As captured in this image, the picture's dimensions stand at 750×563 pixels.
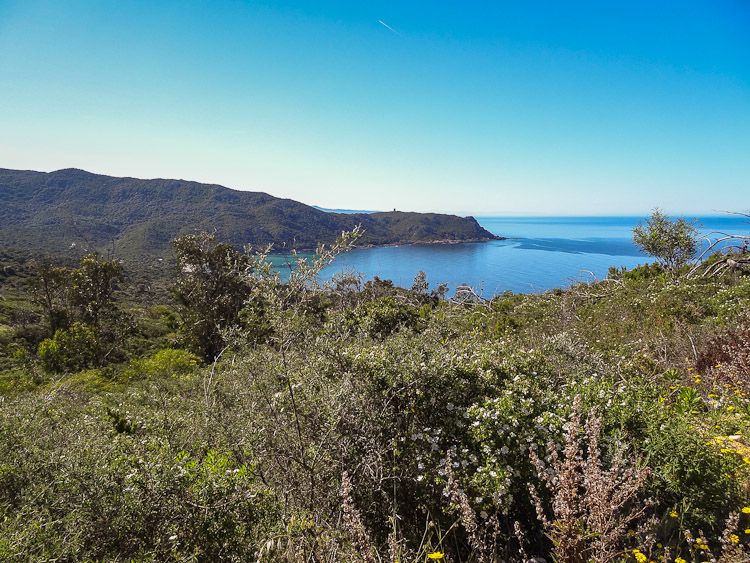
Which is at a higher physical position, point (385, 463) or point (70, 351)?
point (385, 463)

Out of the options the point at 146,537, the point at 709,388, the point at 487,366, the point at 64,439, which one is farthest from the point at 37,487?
the point at 709,388

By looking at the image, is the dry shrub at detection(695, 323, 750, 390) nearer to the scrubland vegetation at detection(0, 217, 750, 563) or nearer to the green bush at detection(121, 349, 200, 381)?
the scrubland vegetation at detection(0, 217, 750, 563)

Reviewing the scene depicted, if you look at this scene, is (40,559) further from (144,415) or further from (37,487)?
(144,415)

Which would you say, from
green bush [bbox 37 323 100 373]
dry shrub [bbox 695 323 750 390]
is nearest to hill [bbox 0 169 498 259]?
green bush [bbox 37 323 100 373]

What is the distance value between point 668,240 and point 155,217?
11855cm

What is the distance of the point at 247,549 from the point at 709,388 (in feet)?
18.1

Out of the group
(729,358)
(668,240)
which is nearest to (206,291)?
(729,358)

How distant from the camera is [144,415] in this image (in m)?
4.89

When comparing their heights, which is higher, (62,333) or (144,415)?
(144,415)

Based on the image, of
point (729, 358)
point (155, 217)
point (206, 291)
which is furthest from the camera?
point (155, 217)

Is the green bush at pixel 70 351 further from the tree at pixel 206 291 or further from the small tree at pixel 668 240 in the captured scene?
the small tree at pixel 668 240

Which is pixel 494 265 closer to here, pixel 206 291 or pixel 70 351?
pixel 206 291

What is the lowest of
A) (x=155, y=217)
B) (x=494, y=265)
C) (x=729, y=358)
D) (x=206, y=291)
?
(x=494, y=265)

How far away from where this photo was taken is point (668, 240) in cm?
1653
